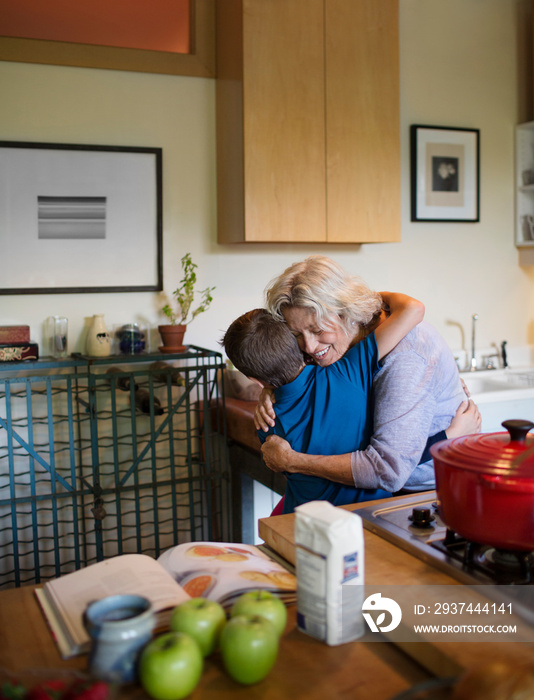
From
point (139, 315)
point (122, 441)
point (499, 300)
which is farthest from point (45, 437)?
point (499, 300)

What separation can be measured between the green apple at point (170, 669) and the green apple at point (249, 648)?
1.9 inches

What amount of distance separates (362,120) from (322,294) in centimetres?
159

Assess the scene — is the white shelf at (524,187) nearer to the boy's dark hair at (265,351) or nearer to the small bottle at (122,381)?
the small bottle at (122,381)

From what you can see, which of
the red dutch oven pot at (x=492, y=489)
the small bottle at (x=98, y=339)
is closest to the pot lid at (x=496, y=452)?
the red dutch oven pot at (x=492, y=489)

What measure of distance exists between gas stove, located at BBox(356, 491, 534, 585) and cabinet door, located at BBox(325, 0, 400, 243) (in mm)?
1776

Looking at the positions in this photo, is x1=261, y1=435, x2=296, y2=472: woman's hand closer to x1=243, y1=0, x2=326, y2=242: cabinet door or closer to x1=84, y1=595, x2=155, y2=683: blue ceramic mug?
x1=84, y1=595, x2=155, y2=683: blue ceramic mug

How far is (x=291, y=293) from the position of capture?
1728 millimetres

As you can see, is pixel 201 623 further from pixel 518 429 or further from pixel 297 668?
pixel 518 429

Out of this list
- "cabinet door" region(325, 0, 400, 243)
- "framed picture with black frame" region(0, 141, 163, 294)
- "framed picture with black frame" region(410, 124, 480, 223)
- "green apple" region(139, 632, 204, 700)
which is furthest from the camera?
"framed picture with black frame" region(410, 124, 480, 223)

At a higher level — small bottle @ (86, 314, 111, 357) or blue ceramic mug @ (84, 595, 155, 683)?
small bottle @ (86, 314, 111, 357)

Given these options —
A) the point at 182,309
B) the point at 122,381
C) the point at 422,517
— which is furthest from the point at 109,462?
the point at 422,517

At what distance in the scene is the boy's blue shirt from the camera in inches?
63.3

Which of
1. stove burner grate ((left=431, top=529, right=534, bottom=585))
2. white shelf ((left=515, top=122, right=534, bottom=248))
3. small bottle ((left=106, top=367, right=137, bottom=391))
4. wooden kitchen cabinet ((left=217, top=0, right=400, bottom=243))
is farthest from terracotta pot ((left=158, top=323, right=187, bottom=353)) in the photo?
white shelf ((left=515, top=122, right=534, bottom=248))

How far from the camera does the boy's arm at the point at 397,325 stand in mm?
1664
